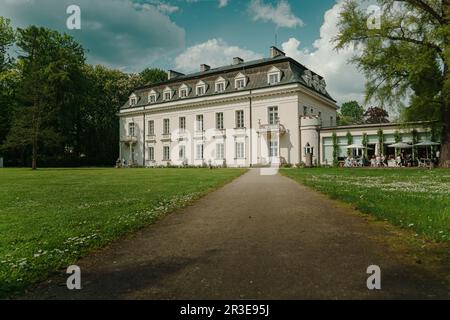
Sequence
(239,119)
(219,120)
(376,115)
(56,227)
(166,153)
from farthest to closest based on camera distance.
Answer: (376,115), (166,153), (219,120), (239,119), (56,227)

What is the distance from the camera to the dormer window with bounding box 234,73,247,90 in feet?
138

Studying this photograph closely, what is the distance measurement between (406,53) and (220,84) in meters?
24.4

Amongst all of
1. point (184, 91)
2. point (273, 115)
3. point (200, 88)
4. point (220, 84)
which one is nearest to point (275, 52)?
point (220, 84)

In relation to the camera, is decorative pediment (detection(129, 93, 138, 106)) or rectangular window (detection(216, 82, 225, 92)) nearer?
rectangular window (detection(216, 82, 225, 92))

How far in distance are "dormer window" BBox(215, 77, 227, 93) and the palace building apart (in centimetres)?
12

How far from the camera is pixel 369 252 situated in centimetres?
471

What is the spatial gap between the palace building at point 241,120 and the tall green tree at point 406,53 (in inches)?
324

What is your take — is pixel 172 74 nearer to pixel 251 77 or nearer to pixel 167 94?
pixel 167 94

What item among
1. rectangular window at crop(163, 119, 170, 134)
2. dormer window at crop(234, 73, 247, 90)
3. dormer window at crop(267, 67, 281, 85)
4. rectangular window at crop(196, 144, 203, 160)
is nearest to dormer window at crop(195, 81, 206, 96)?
dormer window at crop(234, 73, 247, 90)

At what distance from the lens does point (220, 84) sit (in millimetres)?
44250

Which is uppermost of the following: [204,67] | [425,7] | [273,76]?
[204,67]

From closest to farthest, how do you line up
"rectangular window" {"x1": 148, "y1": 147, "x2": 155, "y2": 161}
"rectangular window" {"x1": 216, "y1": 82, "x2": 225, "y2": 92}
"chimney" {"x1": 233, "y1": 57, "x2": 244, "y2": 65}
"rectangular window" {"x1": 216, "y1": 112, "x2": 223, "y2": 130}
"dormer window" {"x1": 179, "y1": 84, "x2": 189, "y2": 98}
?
"rectangular window" {"x1": 216, "y1": 82, "x2": 225, "y2": 92}, "rectangular window" {"x1": 216, "y1": 112, "x2": 223, "y2": 130}, "dormer window" {"x1": 179, "y1": 84, "x2": 189, "y2": 98}, "chimney" {"x1": 233, "y1": 57, "x2": 244, "y2": 65}, "rectangular window" {"x1": 148, "y1": 147, "x2": 155, "y2": 161}

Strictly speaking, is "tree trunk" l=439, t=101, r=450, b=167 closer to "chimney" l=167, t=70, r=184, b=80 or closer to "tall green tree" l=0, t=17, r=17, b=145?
"chimney" l=167, t=70, r=184, b=80

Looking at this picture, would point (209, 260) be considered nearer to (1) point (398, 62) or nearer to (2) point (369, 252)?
(2) point (369, 252)
